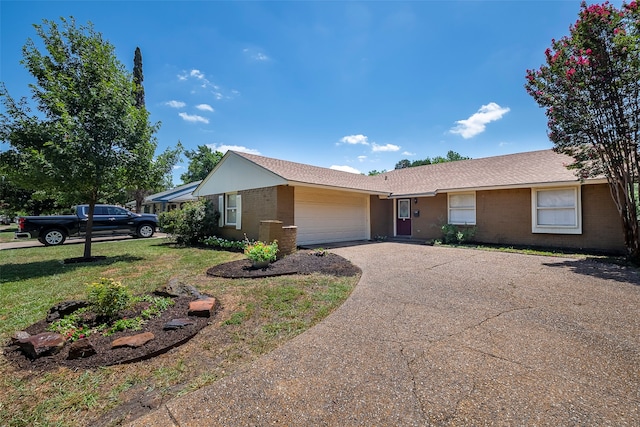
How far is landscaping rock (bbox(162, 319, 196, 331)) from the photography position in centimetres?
361

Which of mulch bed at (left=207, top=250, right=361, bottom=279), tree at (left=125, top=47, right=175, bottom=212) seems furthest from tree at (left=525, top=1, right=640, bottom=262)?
tree at (left=125, top=47, right=175, bottom=212)

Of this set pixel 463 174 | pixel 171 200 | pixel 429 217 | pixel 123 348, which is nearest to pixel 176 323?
pixel 123 348

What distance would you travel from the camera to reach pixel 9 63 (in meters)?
8.05

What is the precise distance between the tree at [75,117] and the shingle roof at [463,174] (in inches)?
190

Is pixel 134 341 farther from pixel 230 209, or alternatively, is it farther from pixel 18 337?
pixel 230 209

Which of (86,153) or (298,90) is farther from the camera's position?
(298,90)

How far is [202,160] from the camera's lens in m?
41.8

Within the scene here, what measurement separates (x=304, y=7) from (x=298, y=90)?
13.8 ft

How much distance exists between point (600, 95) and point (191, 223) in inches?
606

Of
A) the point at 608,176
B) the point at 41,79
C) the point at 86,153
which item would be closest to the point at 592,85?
the point at 608,176

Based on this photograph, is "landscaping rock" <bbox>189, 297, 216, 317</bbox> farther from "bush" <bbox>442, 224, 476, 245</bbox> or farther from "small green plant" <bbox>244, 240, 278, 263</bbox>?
"bush" <bbox>442, 224, 476, 245</bbox>

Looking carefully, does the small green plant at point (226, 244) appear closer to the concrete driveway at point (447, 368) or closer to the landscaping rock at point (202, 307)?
the landscaping rock at point (202, 307)

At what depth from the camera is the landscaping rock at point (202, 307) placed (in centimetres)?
405

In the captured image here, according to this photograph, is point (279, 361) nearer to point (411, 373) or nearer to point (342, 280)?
point (411, 373)
